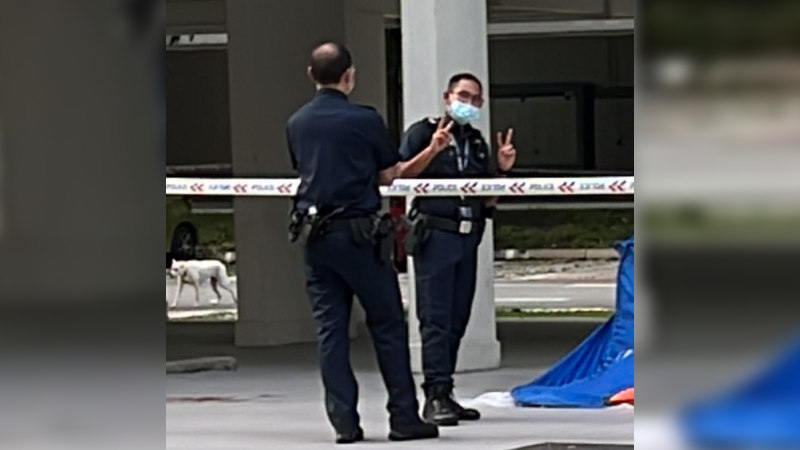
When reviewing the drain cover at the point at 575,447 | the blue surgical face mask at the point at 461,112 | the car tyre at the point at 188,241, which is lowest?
the car tyre at the point at 188,241

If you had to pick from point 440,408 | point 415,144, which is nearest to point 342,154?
point 415,144

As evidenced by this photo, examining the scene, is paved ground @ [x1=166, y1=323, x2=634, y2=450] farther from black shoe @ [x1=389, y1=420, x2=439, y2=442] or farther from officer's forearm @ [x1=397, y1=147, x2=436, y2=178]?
officer's forearm @ [x1=397, y1=147, x2=436, y2=178]

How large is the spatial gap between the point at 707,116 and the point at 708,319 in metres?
0.20

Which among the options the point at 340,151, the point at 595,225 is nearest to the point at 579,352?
the point at 340,151

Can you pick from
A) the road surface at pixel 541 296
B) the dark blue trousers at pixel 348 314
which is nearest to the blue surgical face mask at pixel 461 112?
the dark blue trousers at pixel 348 314

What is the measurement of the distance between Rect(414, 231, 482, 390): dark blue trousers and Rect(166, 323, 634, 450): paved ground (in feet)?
1.19

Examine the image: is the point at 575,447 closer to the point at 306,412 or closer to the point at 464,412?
the point at 464,412

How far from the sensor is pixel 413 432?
6.96 m

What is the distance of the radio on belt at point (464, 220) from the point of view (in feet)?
24.2

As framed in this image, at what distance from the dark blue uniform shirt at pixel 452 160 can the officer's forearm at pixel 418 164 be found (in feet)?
0.37

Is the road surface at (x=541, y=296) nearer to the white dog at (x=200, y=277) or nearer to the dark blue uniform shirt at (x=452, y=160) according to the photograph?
the white dog at (x=200, y=277)

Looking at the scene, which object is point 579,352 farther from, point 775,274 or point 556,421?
point 775,274

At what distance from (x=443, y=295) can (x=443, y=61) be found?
9.27 feet

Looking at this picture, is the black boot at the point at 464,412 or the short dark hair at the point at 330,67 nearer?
the short dark hair at the point at 330,67
